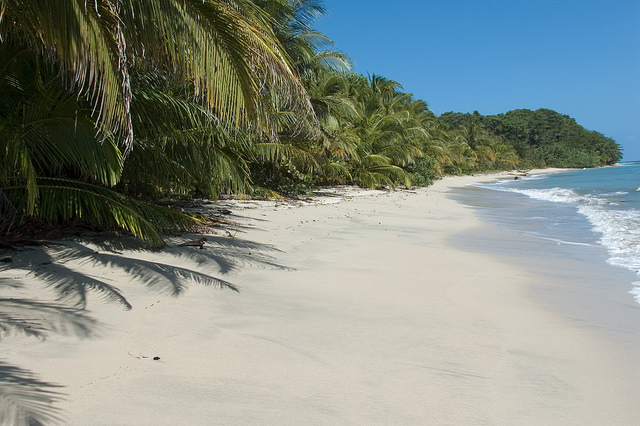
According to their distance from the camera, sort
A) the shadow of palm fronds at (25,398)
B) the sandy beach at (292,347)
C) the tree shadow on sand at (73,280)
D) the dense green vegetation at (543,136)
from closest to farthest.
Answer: the shadow of palm fronds at (25,398), the tree shadow on sand at (73,280), the sandy beach at (292,347), the dense green vegetation at (543,136)

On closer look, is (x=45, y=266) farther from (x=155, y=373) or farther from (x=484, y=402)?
(x=484, y=402)

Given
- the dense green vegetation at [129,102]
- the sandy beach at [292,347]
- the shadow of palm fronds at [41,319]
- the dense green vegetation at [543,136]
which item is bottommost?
the sandy beach at [292,347]

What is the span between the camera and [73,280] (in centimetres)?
374

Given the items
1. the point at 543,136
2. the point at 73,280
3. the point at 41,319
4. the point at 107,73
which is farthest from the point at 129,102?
the point at 543,136

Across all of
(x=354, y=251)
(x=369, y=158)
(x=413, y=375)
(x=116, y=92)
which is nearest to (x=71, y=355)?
(x=116, y=92)

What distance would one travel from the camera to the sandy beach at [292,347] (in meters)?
2.27

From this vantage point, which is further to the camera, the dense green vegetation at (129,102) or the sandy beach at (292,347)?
the dense green vegetation at (129,102)

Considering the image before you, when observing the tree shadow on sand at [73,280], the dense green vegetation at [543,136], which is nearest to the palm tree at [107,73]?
the tree shadow on sand at [73,280]

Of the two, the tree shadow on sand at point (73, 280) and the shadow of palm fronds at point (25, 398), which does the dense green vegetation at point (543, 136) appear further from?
the shadow of palm fronds at point (25, 398)

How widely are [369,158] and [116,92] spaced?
17.7 metres

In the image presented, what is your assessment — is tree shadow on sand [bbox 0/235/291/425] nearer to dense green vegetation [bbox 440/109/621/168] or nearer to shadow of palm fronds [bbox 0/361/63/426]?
shadow of palm fronds [bbox 0/361/63/426]

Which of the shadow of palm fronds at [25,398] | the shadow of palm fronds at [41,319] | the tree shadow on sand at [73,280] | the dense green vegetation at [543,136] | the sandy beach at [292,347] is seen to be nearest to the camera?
the shadow of palm fronds at [25,398]

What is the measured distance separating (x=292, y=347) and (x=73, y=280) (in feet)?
6.20

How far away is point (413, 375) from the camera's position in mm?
2697
